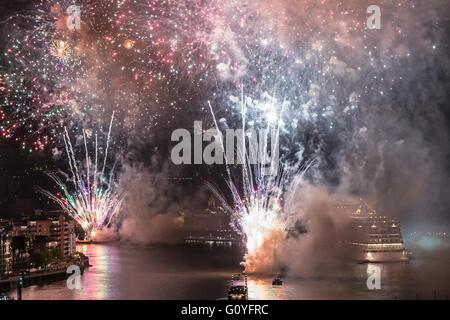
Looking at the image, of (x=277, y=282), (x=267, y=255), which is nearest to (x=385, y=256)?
(x=267, y=255)

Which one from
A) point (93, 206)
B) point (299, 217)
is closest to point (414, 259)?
point (299, 217)

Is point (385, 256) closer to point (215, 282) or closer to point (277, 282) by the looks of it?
point (215, 282)

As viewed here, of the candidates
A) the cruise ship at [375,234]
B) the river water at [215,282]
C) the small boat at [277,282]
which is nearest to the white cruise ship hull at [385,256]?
the cruise ship at [375,234]

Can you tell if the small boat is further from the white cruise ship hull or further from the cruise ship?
the cruise ship

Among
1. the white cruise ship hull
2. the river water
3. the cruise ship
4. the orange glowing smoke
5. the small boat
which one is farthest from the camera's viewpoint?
the cruise ship

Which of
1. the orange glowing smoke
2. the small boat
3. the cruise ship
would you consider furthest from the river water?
the cruise ship

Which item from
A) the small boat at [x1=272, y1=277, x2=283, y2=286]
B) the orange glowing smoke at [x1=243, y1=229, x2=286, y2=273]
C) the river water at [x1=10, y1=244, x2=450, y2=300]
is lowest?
the river water at [x1=10, y1=244, x2=450, y2=300]
